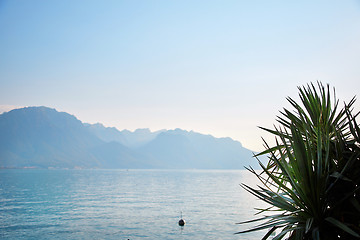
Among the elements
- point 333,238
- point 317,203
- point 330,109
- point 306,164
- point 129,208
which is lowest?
point 129,208

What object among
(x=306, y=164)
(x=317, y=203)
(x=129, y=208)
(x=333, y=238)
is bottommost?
(x=129, y=208)

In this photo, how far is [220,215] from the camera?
1273 inches

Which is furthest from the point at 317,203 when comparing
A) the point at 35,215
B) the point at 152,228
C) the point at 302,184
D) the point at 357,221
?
the point at 35,215

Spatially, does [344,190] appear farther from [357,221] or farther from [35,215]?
[35,215]

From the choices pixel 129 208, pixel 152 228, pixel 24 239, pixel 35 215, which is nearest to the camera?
pixel 24 239

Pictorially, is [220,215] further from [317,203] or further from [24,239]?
[317,203]

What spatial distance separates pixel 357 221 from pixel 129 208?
36644 mm

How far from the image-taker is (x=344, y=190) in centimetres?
336

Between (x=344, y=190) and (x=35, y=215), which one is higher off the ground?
(x=344, y=190)

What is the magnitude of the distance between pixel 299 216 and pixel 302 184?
37 centimetres

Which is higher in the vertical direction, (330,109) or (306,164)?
(330,109)

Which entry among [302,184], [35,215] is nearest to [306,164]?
[302,184]

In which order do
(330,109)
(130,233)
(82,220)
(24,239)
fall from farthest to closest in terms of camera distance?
(82,220)
(130,233)
(24,239)
(330,109)

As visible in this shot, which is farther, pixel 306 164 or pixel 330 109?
pixel 330 109
